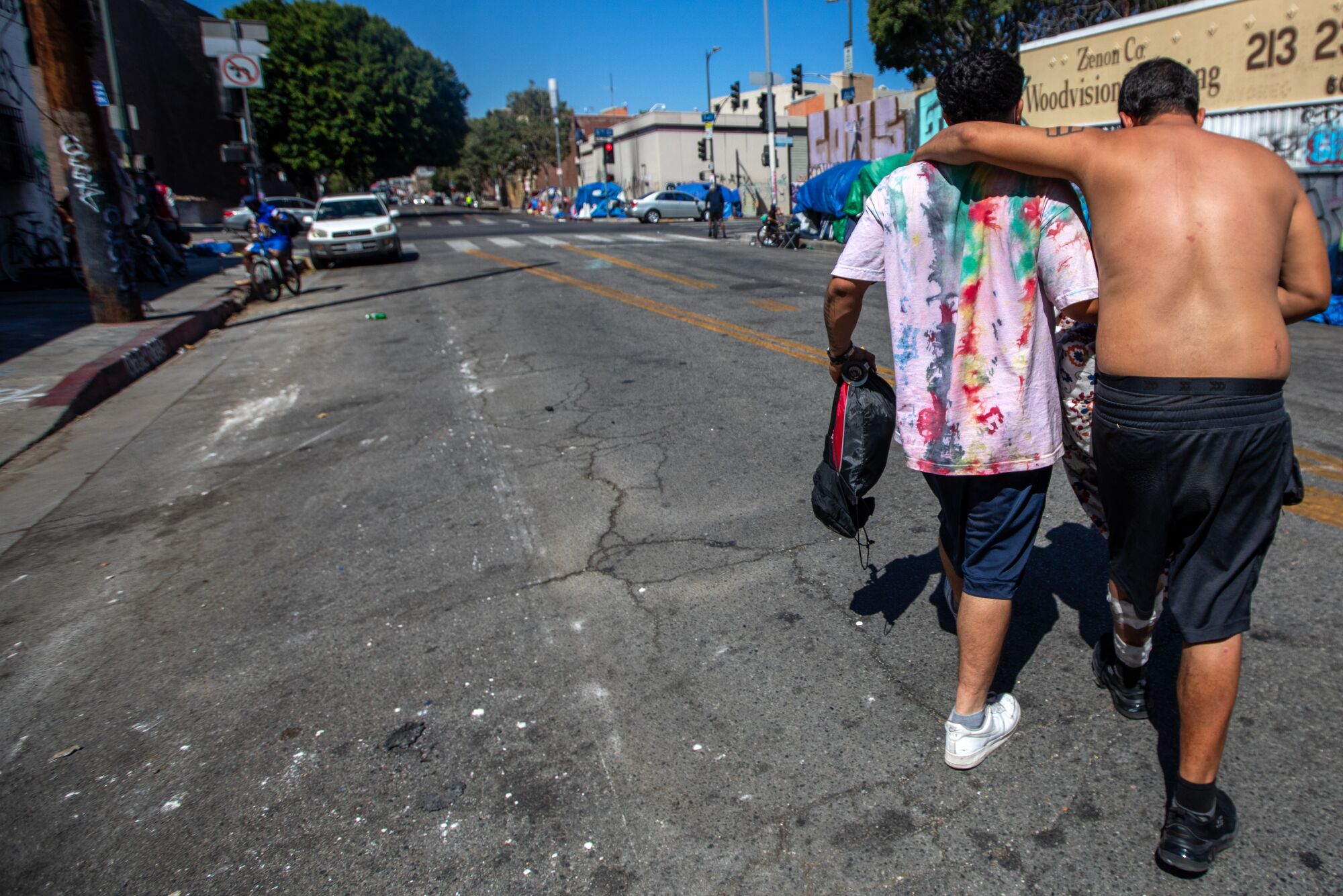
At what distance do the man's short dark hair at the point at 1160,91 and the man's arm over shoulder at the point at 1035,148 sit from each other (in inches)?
5.6

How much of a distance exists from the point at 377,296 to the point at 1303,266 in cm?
1405

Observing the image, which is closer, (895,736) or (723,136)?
(895,736)

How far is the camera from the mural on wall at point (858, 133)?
86.7 feet

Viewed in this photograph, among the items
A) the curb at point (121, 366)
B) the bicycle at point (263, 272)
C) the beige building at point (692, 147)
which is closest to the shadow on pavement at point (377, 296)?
the curb at point (121, 366)

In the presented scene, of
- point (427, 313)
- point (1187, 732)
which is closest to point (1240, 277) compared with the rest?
point (1187, 732)

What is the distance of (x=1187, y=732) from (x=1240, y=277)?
1.10 metres

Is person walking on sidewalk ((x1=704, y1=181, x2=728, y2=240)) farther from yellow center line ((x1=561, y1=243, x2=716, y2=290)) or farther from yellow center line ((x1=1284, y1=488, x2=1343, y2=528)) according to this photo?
yellow center line ((x1=1284, y1=488, x2=1343, y2=528))

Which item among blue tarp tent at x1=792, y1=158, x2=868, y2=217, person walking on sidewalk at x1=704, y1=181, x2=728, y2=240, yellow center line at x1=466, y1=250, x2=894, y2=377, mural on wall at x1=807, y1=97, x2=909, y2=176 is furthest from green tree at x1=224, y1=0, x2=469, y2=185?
yellow center line at x1=466, y1=250, x2=894, y2=377

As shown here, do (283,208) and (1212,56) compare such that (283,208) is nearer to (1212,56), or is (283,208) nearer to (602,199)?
(602,199)

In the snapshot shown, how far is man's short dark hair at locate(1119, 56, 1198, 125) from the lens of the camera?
216 cm

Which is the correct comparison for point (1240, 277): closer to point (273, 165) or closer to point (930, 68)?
point (930, 68)

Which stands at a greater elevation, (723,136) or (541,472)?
(723,136)

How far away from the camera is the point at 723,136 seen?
2235 inches

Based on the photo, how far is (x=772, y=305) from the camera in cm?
1120
